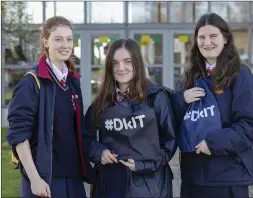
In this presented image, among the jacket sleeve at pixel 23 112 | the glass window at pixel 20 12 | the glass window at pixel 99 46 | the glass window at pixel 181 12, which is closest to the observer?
the jacket sleeve at pixel 23 112

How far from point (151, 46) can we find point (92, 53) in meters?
1.69

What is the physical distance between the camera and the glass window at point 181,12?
44.3 feet

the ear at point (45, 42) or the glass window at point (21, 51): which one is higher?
the glass window at point (21, 51)

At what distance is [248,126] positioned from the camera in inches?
122

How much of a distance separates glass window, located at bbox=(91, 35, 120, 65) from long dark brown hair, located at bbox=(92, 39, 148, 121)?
398 inches

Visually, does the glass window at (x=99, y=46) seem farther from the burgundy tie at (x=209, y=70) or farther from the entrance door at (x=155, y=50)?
the burgundy tie at (x=209, y=70)

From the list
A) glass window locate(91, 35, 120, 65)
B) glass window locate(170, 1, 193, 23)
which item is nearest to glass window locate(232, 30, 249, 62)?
glass window locate(170, 1, 193, 23)

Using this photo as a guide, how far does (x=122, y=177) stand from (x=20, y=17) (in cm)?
960

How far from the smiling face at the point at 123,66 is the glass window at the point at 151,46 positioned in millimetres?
10321

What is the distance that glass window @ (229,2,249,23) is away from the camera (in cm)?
1348

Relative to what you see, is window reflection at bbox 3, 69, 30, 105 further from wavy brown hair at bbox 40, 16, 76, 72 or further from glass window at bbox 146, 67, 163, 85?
wavy brown hair at bbox 40, 16, 76, 72

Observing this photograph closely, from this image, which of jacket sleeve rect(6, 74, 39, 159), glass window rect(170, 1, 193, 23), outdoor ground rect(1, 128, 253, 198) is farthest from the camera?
glass window rect(170, 1, 193, 23)

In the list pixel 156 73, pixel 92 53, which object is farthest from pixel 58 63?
pixel 156 73

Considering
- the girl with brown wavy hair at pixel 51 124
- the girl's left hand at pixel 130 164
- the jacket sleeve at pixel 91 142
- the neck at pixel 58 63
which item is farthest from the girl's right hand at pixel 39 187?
the neck at pixel 58 63
